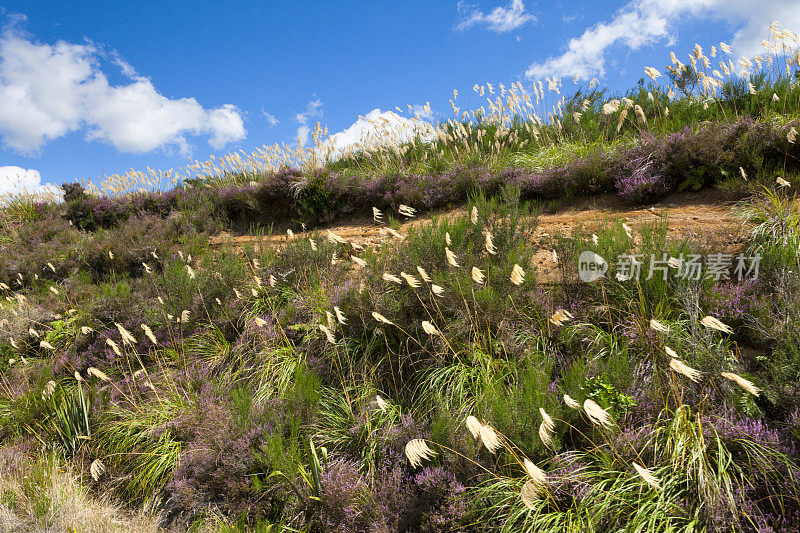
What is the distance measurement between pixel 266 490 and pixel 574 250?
359cm

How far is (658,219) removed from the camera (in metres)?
5.28

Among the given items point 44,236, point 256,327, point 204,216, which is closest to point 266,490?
point 256,327

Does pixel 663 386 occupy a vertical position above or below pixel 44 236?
below

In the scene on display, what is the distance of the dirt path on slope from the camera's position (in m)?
4.48

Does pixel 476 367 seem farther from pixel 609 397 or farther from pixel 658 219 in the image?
pixel 658 219

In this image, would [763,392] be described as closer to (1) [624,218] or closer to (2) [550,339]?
(2) [550,339]

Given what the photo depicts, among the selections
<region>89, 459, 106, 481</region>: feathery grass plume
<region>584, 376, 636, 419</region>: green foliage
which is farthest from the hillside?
<region>89, 459, 106, 481</region>: feathery grass plume

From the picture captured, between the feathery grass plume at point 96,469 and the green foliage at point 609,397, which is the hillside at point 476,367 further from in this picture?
the feathery grass plume at point 96,469

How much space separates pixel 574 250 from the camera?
421 cm

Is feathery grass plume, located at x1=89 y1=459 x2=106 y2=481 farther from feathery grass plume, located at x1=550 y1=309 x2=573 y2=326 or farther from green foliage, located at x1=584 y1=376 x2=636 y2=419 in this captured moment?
green foliage, located at x1=584 y1=376 x2=636 y2=419

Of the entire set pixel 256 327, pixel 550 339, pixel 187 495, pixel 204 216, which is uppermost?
pixel 204 216
